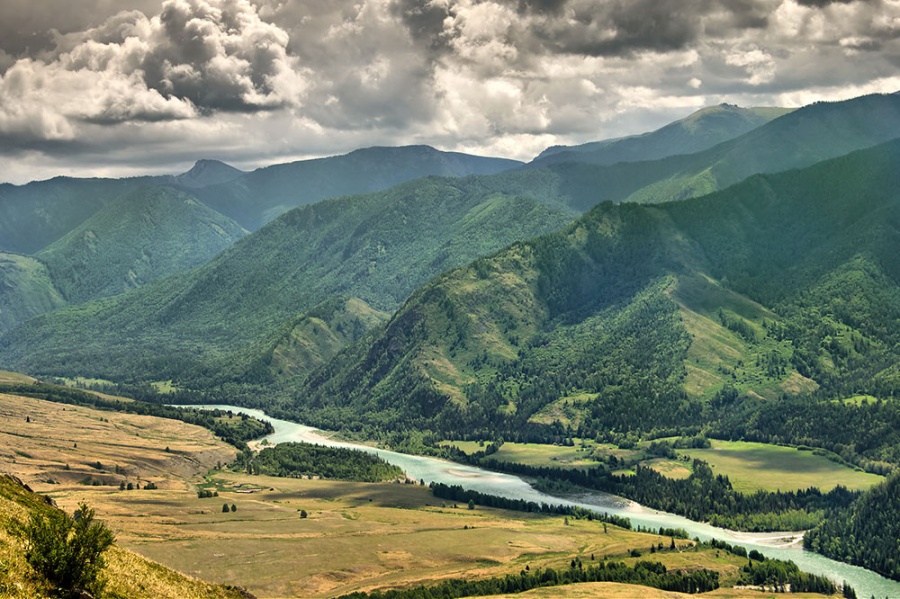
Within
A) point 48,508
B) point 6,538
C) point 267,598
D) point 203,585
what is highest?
point 6,538

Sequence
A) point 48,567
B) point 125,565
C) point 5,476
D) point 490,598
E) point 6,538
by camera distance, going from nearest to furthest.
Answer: point 48,567 < point 6,538 < point 125,565 < point 5,476 < point 490,598

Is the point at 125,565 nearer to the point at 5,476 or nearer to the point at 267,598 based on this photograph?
the point at 5,476

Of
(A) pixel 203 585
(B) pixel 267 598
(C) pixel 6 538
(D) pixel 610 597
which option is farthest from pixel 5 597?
(D) pixel 610 597

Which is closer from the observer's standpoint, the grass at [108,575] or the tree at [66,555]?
the grass at [108,575]

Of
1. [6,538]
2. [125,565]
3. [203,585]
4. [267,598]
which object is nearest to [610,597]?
[267,598]

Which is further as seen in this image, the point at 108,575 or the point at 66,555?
the point at 108,575

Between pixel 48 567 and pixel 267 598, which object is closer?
pixel 48 567

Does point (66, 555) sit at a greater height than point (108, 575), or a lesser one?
greater

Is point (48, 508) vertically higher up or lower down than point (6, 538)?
lower down

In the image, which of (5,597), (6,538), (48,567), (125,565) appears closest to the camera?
(5,597)

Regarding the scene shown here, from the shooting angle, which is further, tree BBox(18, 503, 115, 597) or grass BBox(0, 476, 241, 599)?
tree BBox(18, 503, 115, 597)
